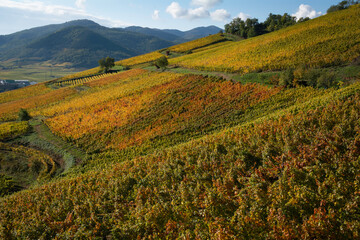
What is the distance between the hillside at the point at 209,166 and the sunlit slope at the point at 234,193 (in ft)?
0.23

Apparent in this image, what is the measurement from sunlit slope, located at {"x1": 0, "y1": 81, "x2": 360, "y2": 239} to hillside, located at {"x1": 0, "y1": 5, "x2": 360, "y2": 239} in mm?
70

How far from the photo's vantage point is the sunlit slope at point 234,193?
26.5 ft

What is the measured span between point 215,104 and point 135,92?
88.6ft

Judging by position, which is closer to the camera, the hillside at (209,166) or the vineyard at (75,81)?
the hillside at (209,166)

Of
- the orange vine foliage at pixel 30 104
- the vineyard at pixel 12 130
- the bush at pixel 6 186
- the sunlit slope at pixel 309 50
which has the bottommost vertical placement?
the bush at pixel 6 186

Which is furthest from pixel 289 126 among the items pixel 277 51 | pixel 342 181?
pixel 277 51

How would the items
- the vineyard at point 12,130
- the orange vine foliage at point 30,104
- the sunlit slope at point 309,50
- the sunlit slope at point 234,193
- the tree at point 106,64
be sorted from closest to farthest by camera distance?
1. the sunlit slope at point 234,193
2. the sunlit slope at point 309,50
3. the vineyard at point 12,130
4. the orange vine foliage at point 30,104
5. the tree at point 106,64

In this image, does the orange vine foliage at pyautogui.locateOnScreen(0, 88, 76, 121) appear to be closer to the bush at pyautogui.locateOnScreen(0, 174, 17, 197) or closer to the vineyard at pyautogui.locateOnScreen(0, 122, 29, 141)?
the vineyard at pyautogui.locateOnScreen(0, 122, 29, 141)

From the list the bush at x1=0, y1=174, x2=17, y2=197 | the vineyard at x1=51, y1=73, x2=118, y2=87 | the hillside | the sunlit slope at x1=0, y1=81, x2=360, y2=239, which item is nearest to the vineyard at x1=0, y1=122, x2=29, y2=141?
the hillside

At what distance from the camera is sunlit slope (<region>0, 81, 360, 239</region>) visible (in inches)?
317

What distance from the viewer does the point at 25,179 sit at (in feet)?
82.5

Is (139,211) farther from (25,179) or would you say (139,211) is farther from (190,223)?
(25,179)

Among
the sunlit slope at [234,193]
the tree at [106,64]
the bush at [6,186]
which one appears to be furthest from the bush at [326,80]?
the tree at [106,64]

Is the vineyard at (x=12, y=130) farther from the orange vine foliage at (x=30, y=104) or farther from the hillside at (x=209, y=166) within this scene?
the orange vine foliage at (x=30, y=104)
